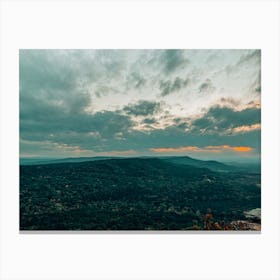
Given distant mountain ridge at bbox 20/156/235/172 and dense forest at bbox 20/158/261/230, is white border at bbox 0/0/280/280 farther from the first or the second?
Result: distant mountain ridge at bbox 20/156/235/172

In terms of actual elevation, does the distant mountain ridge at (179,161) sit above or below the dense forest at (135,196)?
above

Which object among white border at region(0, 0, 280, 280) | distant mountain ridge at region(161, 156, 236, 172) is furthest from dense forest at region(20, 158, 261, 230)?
white border at region(0, 0, 280, 280)
